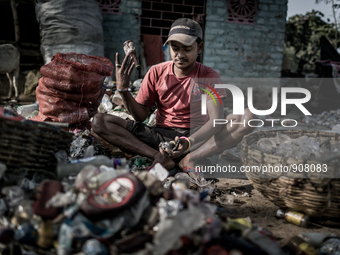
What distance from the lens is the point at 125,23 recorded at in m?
6.46

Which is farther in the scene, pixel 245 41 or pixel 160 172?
pixel 245 41

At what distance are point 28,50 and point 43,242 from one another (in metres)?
7.10

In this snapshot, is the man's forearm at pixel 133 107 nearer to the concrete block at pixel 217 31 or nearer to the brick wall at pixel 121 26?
the brick wall at pixel 121 26

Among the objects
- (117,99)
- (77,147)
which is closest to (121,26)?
(117,99)

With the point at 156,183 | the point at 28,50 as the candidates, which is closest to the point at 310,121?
the point at 156,183

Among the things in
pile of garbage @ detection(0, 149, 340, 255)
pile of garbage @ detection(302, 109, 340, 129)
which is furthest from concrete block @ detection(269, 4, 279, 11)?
pile of garbage @ detection(0, 149, 340, 255)

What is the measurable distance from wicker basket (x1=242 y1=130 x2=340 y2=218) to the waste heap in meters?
1.96

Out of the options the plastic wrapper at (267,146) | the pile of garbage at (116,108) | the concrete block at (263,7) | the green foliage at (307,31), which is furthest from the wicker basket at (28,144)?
the green foliage at (307,31)

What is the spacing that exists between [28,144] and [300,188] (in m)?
1.65

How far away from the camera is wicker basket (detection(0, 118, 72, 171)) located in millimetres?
1498

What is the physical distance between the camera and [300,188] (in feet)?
5.64

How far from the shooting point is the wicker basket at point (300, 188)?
165cm

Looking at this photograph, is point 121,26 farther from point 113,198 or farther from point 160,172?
point 113,198

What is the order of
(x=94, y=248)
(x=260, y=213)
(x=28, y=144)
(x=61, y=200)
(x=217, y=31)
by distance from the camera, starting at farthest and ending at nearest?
1. (x=217, y=31)
2. (x=260, y=213)
3. (x=28, y=144)
4. (x=61, y=200)
5. (x=94, y=248)
